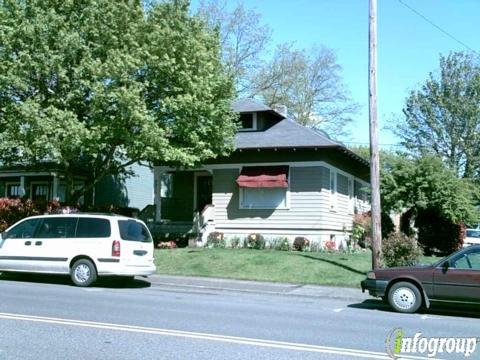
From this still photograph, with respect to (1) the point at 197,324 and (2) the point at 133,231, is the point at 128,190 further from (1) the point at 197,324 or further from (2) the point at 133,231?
(1) the point at 197,324

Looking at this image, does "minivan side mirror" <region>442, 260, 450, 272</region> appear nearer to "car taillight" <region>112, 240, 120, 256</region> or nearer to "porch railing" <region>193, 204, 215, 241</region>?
"car taillight" <region>112, 240, 120, 256</region>

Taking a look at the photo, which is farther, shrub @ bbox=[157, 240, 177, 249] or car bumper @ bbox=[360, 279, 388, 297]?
shrub @ bbox=[157, 240, 177, 249]

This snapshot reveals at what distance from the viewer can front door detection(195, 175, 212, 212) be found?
28156mm

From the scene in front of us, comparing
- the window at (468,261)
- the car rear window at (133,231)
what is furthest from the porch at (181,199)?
the window at (468,261)

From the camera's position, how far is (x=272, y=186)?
24.5m

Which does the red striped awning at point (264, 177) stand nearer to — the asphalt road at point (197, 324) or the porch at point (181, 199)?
the porch at point (181, 199)

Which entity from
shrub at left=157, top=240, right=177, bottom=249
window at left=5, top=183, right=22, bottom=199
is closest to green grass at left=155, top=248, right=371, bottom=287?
shrub at left=157, top=240, right=177, bottom=249

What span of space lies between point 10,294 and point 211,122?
35.2 ft

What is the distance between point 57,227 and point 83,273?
1.51 meters

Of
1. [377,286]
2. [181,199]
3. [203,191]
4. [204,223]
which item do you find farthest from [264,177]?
[377,286]

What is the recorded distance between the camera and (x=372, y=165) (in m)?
16.8

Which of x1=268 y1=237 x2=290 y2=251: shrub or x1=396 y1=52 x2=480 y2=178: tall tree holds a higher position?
x1=396 y1=52 x2=480 y2=178: tall tree

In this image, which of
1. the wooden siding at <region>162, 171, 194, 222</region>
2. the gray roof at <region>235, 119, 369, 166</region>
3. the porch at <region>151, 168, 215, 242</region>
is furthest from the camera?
the wooden siding at <region>162, 171, 194, 222</region>

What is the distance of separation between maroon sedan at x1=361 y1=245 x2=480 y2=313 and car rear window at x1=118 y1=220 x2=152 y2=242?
6.23 meters
